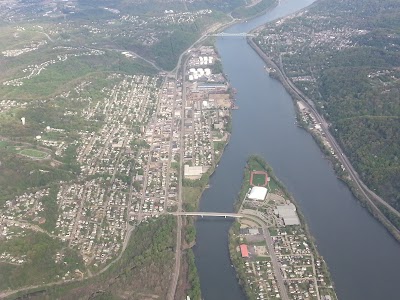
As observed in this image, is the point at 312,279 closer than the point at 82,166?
Yes

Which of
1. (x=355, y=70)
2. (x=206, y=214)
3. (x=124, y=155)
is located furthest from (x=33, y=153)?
(x=355, y=70)

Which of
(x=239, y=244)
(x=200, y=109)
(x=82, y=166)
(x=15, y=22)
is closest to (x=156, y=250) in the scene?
(x=239, y=244)

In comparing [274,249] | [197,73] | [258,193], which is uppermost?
[197,73]

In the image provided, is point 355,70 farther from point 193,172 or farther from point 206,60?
point 193,172

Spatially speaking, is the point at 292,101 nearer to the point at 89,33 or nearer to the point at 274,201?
the point at 274,201

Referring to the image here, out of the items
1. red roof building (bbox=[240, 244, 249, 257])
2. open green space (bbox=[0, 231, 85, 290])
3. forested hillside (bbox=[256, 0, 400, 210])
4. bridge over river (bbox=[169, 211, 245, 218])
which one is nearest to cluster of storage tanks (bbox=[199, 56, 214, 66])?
forested hillside (bbox=[256, 0, 400, 210])

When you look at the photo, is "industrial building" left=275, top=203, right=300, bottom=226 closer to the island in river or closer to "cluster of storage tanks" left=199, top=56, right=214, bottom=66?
the island in river
